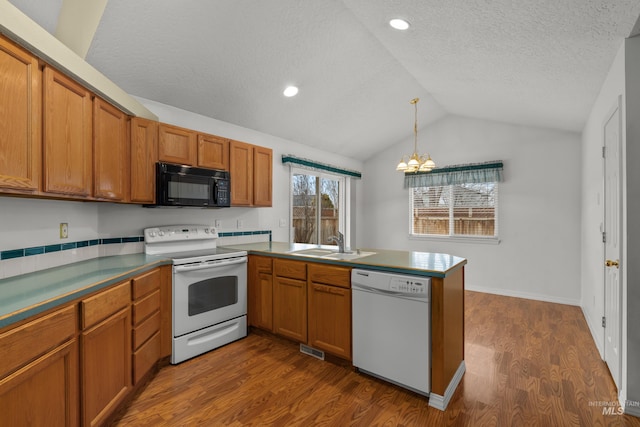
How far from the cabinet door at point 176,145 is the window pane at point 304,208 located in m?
1.87

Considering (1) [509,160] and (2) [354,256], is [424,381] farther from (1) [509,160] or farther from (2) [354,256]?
(1) [509,160]

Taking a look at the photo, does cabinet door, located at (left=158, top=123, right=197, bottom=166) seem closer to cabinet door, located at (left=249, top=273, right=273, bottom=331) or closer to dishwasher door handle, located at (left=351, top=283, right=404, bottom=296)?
cabinet door, located at (left=249, top=273, right=273, bottom=331)

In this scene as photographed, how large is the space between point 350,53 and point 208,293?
2.67 meters

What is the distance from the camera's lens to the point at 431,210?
5.37 metres

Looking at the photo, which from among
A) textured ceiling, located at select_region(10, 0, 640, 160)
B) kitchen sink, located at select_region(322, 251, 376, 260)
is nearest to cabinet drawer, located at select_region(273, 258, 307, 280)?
kitchen sink, located at select_region(322, 251, 376, 260)

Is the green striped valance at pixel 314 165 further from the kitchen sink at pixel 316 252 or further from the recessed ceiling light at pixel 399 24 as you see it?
the recessed ceiling light at pixel 399 24

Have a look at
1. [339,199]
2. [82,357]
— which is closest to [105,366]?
[82,357]

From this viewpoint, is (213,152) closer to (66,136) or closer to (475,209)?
(66,136)

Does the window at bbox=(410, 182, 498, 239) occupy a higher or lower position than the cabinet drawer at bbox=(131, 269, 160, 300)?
higher

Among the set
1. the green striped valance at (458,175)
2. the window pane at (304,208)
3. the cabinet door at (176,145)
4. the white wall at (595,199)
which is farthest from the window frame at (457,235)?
the cabinet door at (176,145)

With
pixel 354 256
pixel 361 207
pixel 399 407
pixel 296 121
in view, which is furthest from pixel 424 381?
pixel 361 207

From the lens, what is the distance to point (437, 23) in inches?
88.9

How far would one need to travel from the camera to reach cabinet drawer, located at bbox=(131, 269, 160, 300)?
2.10 metres

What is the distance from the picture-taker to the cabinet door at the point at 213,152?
3.08m
